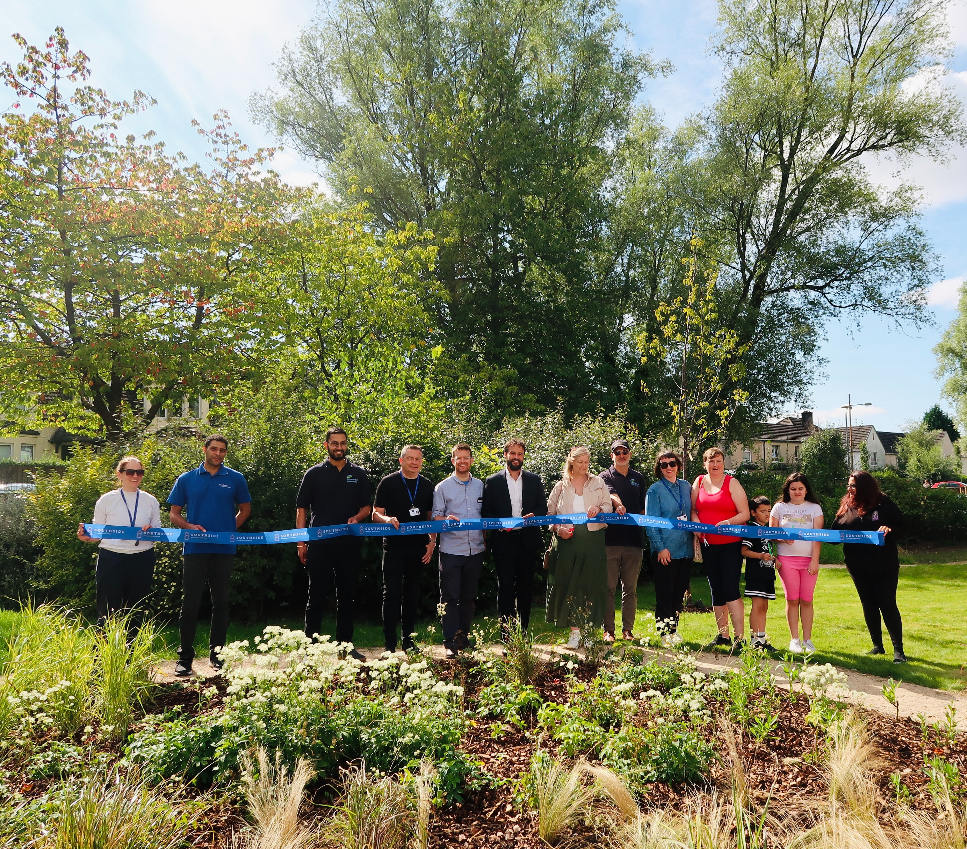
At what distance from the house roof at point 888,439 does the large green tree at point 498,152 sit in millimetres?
70137

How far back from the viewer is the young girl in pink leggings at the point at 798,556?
7.36 m

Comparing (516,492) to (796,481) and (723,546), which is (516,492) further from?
(796,481)

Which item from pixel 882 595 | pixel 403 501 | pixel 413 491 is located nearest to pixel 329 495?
pixel 403 501

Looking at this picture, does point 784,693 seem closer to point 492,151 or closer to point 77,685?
point 77,685

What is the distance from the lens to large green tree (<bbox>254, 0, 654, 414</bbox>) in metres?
23.1

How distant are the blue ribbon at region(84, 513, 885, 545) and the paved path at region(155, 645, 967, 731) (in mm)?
1245

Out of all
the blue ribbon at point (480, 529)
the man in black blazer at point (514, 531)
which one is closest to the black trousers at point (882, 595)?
the blue ribbon at point (480, 529)

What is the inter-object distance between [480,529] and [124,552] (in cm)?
352

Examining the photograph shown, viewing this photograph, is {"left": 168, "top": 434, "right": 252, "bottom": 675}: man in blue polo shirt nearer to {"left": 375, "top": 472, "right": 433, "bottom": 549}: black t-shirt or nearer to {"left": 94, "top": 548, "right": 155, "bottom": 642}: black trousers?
{"left": 94, "top": 548, "right": 155, "bottom": 642}: black trousers

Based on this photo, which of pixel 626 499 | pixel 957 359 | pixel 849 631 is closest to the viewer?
pixel 626 499

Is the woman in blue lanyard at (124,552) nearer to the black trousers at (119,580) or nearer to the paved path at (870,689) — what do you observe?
the black trousers at (119,580)

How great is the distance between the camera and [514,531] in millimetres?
7484

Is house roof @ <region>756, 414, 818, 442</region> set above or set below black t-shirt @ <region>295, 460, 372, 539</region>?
above

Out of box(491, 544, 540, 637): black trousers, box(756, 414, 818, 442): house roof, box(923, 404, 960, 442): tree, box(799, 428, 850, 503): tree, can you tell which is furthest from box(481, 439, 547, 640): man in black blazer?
box(923, 404, 960, 442): tree
